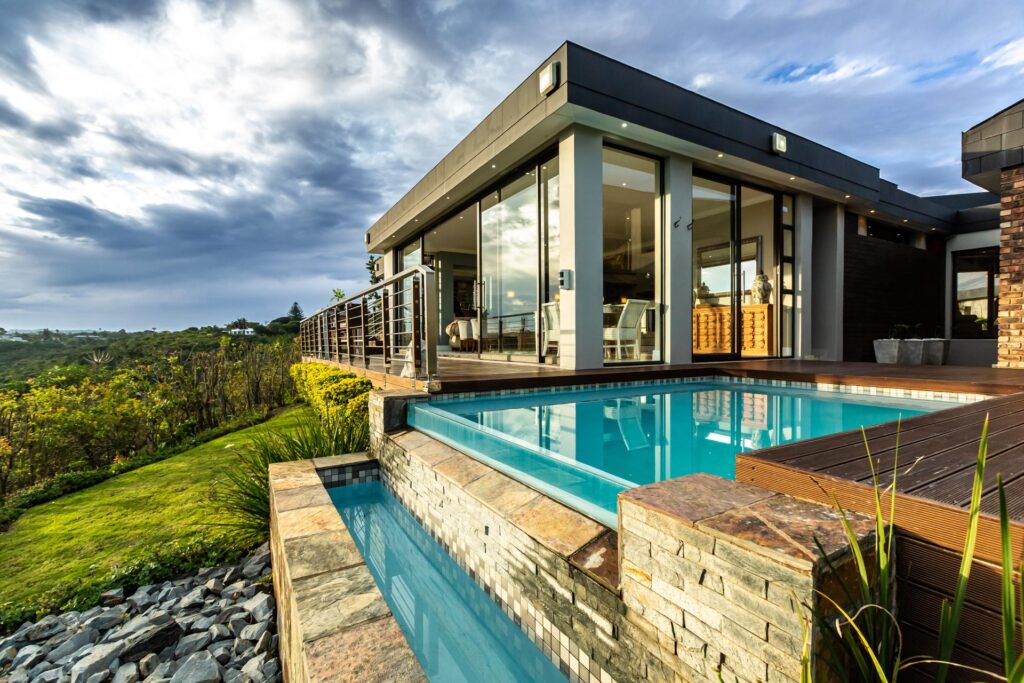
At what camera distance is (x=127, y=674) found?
1.86 meters

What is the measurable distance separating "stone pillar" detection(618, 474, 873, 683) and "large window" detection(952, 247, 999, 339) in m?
13.5

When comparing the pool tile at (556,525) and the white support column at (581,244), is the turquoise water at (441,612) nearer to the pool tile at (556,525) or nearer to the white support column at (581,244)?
the pool tile at (556,525)

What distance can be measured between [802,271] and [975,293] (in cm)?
606

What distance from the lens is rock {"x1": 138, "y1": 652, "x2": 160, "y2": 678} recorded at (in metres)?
1.89

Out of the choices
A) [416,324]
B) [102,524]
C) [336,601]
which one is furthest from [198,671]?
[416,324]

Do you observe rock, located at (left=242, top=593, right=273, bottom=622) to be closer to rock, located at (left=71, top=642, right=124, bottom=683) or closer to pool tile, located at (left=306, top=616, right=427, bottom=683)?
rock, located at (left=71, top=642, right=124, bottom=683)

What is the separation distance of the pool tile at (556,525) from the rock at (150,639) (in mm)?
1714

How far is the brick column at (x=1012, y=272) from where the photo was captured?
5.45 meters

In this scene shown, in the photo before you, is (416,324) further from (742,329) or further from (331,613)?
(742,329)

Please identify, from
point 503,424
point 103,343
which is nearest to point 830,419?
point 503,424

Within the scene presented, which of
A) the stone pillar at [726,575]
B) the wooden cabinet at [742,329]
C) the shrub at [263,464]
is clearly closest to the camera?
the stone pillar at [726,575]

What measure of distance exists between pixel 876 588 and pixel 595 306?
5.02 meters

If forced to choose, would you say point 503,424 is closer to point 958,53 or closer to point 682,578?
point 682,578

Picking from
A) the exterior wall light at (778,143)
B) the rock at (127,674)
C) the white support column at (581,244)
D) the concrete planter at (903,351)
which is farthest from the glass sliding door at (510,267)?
the concrete planter at (903,351)
